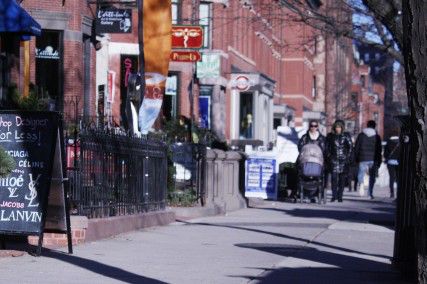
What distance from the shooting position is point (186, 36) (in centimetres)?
2664

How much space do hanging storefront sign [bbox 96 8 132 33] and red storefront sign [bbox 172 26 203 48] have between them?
1.16 meters

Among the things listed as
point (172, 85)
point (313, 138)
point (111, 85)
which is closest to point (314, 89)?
point (172, 85)

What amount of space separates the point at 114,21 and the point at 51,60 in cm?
185

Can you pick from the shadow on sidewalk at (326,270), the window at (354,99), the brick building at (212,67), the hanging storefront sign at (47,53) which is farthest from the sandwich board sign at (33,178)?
the window at (354,99)

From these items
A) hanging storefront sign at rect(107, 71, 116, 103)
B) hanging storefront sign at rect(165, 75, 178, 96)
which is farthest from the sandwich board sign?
hanging storefront sign at rect(165, 75, 178, 96)

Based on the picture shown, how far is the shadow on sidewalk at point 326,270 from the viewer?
33.2 ft

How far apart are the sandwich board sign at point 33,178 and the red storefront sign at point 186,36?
15.6m

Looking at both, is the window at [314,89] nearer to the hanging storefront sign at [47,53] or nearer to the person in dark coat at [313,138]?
the hanging storefront sign at [47,53]

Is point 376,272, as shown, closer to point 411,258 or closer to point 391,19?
point 411,258

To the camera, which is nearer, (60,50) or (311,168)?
(311,168)

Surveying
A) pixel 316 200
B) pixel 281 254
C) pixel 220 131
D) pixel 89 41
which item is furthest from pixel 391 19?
pixel 220 131

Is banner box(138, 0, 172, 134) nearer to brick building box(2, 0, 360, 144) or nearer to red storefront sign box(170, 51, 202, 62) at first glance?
brick building box(2, 0, 360, 144)

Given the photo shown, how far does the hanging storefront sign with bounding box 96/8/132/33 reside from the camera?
87.4 feet

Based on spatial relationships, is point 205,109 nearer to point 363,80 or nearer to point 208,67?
point 208,67
